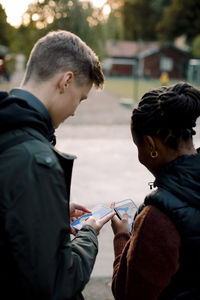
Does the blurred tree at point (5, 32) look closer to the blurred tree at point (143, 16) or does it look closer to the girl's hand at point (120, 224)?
the blurred tree at point (143, 16)

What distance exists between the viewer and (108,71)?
200 feet

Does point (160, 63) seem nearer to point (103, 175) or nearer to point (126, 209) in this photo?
point (103, 175)

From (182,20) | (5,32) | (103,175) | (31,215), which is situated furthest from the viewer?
(182,20)

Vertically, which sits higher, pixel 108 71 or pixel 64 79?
pixel 64 79

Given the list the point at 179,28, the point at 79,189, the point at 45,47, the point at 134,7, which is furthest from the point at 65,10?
the point at 134,7

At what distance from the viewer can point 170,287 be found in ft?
4.90

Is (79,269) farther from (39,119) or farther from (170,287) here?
(39,119)

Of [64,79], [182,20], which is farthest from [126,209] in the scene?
[182,20]

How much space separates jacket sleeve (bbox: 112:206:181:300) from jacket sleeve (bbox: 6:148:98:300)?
0.26 m

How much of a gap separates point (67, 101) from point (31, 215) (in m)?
0.58

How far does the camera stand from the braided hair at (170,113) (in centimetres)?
142

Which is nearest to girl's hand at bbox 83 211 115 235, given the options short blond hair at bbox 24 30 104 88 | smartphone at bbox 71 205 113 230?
smartphone at bbox 71 205 113 230

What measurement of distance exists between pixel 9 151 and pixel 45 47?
57cm

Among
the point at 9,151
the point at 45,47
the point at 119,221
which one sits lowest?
the point at 119,221
